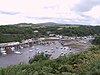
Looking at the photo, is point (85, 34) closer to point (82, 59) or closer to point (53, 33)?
point (53, 33)

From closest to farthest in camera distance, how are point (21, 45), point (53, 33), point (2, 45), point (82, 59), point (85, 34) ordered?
1. point (82, 59)
2. point (2, 45)
3. point (21, 45)
4. point (85, 34)
5. point (53, 33)

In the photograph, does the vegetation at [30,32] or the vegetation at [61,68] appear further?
the vegetation at [30,32]

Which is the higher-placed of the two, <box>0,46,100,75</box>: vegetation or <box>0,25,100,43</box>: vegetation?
<box>0,46,100,75</box>: vegetation

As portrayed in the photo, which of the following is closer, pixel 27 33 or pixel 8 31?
pixel 8 31

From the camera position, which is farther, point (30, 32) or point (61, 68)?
point (30, 32)

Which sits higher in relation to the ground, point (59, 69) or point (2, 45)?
point (59, 69)

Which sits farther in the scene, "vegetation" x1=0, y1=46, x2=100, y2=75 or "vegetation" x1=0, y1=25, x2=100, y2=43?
"vegetation" x1=0, y1=25, x2=100, y2=43

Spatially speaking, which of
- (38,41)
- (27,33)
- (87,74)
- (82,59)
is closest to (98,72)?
(87,74)

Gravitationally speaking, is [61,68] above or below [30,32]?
above

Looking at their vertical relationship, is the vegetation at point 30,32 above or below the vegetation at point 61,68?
below

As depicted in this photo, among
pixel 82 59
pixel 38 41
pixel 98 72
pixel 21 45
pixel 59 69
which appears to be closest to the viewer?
pixel 98 72
